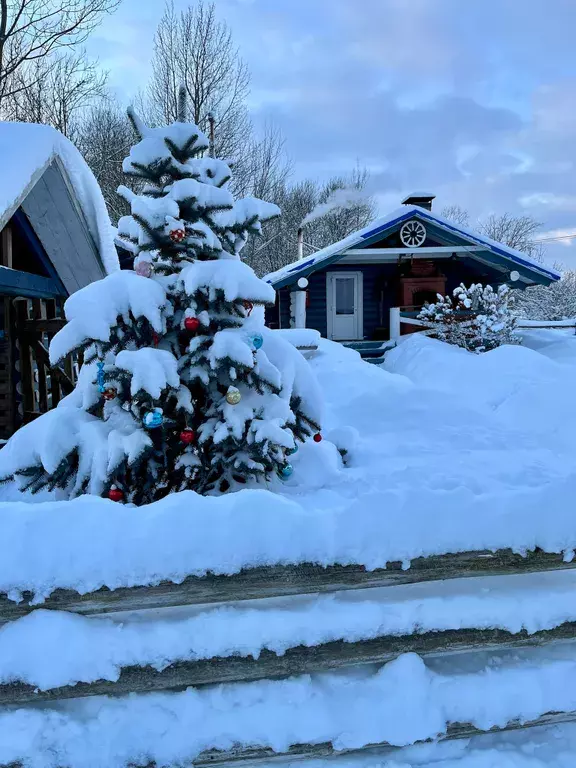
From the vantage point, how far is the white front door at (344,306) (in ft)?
50.9

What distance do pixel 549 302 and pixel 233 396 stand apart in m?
30.3

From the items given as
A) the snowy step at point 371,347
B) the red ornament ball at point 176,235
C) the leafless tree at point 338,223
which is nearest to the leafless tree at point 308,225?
the leafless tree at point 338,223

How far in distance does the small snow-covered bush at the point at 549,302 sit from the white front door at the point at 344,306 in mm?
13559

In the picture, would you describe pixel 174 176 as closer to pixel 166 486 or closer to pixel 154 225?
pixel 154 225

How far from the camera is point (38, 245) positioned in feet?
23.5

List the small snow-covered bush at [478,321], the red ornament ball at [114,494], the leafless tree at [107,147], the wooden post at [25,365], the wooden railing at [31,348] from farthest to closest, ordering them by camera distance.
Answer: the leafless tree at [107,147], the small snow-covered bush at [478,321], the wooden post at [25,365], the wooden railing at [31,348], the red ornament ball at [114,494]

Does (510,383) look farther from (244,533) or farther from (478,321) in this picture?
(244,533)

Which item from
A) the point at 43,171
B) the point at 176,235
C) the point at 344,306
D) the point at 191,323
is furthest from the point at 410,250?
the point at 191,323

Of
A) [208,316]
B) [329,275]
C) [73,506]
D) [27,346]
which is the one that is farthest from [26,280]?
[329,275]

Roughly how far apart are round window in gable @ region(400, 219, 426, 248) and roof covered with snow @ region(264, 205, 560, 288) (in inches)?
8.1

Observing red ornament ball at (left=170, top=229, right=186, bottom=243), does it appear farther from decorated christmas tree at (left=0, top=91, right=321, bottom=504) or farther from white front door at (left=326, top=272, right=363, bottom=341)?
white front door at (left=326, top=272, right=363, bottom=341)

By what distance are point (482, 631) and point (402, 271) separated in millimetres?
13963

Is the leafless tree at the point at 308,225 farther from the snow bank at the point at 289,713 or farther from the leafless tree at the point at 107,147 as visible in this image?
the snow bank at the point at 289,713

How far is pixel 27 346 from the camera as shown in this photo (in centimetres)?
756
